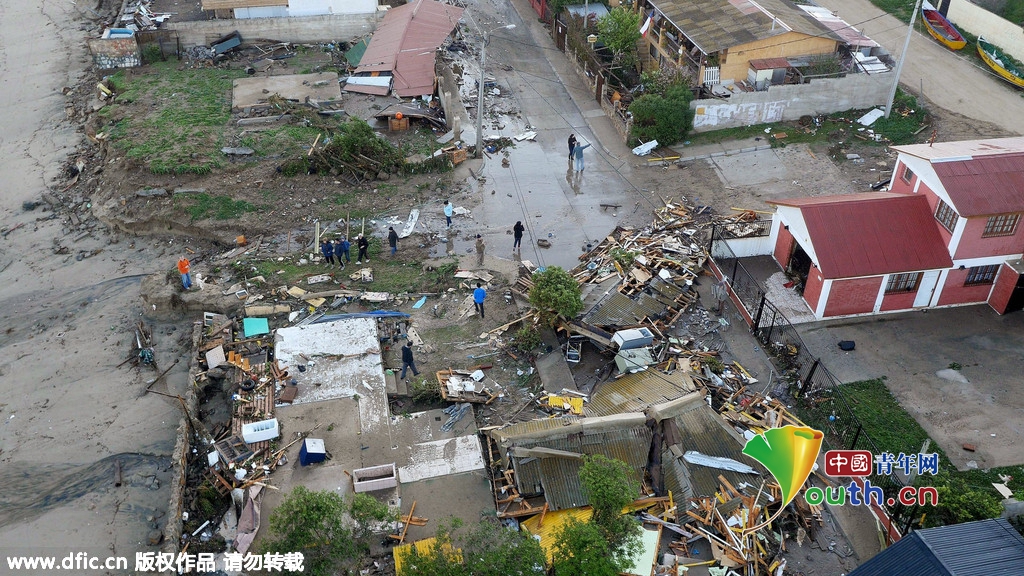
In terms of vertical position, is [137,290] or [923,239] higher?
[923,239]

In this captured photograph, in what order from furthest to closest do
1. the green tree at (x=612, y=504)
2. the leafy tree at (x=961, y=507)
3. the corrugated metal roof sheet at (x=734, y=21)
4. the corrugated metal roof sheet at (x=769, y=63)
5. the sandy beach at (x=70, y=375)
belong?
1. the corrugated metal roof sheet at (x=734, y=21)
2. the corrugated metal roof sheet at (x=769, y=63)
3. the sandy beach at (x=70, y=375)
4. the leafy tree at (x=961, y=507)
5. the green tree at (x=612, y=504)

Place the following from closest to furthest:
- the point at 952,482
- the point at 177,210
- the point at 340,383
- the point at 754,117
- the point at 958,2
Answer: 1. the point at 952,482
2. the point at 340,383
3. the point at 177,210
4. the point at 754,117
5. the point at 958,2

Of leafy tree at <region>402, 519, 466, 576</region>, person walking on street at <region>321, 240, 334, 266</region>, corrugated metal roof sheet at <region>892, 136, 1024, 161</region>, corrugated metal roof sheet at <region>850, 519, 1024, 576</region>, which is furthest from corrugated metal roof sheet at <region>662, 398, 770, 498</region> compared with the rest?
person walking on street at <region>321, 240, 334, 266</region>

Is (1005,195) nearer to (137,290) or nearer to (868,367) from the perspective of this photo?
(868,367)

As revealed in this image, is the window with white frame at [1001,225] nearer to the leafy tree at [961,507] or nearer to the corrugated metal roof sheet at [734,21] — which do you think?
the leafy tree at [961,507]

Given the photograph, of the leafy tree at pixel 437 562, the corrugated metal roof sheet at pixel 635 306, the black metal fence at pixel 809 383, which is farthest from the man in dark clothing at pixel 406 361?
the black metal fence at pixel 809 383

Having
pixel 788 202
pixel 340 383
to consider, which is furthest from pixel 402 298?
pixel 788 202
